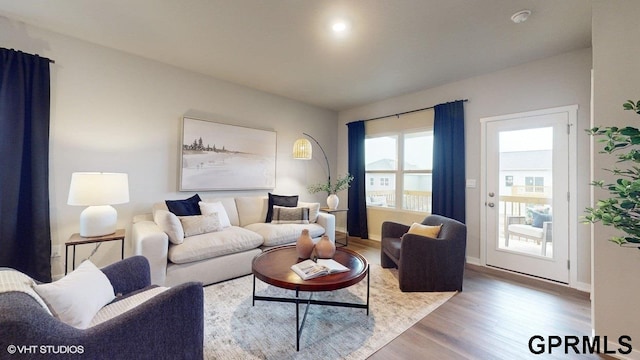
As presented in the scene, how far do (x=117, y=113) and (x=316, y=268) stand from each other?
2.94m

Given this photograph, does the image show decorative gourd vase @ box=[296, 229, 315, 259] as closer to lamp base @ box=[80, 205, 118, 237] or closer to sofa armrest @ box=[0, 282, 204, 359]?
sofa armrest @ box=[0, 282, 204, 359]

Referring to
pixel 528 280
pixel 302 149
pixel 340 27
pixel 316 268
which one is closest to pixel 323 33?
pixel 340 27

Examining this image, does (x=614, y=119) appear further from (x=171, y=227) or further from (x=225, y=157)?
(x=225, y=157)

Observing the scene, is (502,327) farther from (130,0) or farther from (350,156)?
(130,0)

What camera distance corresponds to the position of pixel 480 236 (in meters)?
3.55

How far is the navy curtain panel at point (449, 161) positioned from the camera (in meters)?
3.70

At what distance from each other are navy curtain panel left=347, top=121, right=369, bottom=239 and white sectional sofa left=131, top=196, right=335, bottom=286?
4.85 ft

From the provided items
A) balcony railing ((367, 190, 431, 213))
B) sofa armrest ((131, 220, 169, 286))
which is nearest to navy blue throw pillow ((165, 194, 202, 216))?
sofa armrest ((131, 220, 169, 286))

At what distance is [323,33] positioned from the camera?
259cm

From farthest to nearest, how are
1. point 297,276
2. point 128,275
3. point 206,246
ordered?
point 206,246, point 297,276, point 128,275

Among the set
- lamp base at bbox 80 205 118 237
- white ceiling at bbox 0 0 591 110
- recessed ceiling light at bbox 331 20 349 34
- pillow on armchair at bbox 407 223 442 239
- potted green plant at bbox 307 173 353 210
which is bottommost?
pillow on armchair at bbox 407 223 442 239

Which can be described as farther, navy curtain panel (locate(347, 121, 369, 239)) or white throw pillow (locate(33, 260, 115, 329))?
navy curtain panel (locate(347, 121, 369, 239))

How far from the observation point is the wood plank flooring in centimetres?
178

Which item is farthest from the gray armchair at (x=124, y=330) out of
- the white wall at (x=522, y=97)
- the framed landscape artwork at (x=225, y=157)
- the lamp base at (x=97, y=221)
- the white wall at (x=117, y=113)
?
the white wall at (x=522, y=97)
